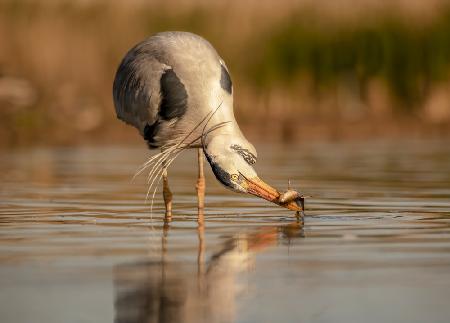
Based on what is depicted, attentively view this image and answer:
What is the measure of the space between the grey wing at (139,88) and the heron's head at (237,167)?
1568 millimetres

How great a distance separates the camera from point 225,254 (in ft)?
28.7

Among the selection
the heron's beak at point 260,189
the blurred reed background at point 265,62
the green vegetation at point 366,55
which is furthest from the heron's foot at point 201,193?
the green vegetation at point 366,55

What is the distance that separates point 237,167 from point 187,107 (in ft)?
4.61

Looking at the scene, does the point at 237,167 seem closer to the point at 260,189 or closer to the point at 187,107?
the point at 260,189

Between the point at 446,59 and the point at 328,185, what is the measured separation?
12.6 meters

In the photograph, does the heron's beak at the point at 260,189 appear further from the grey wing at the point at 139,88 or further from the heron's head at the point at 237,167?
the grey wing at the point at 139,88

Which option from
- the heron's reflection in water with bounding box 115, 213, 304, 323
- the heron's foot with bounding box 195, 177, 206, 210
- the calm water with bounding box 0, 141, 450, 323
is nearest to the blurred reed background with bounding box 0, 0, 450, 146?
the calm water with bounding box 0, 141, 450, 323

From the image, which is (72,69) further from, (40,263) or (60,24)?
(40,263)

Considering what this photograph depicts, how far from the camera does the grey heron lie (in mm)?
10866

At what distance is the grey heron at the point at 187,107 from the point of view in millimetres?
10866

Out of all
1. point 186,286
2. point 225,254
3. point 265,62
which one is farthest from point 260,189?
point 265,62

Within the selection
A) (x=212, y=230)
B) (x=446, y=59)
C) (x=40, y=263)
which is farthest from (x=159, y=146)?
(x=446, y=59)

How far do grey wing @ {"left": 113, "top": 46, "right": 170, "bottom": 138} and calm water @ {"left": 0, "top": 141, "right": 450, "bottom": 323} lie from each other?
2.75ft

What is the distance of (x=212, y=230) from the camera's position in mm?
10383
